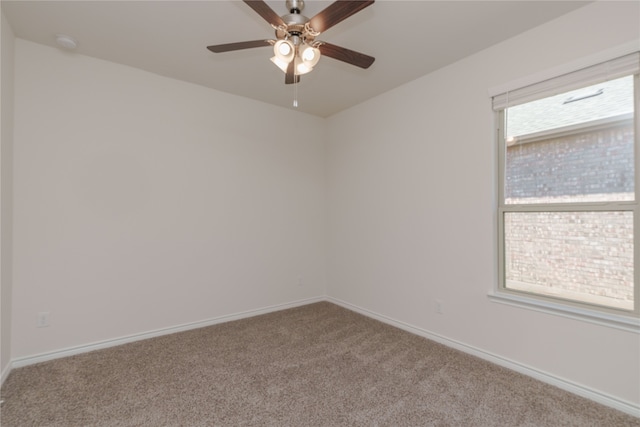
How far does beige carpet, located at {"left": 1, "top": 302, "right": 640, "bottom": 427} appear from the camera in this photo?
5.89ft

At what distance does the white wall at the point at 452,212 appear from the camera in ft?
6.50

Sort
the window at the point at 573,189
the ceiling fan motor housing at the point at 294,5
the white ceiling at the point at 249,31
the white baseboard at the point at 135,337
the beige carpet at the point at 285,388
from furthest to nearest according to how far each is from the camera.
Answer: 1. the white baseboard at the point at 135,337
2. the white ceiling at the point at 249,31
3. the window at the point at 573,189
4. the beige carpet at the point at 285,388
5. the ceiling fan motor housing at the point at 294,5

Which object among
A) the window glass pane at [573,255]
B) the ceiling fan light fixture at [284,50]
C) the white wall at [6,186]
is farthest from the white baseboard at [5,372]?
the window glass pane at [573,255]

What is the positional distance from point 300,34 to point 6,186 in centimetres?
245

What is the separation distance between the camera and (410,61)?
8.93ft

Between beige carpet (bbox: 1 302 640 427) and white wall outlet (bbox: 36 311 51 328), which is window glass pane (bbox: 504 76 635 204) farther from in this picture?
white wall outlet (bbox: 36 311 51 328)

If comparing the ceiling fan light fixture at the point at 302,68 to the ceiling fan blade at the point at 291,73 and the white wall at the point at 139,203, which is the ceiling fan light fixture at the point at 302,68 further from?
the white wall at the point at 139,203

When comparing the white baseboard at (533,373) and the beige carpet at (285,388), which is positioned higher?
the white baseboard at (533,373)

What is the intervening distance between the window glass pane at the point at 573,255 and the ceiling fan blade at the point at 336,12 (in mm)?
1997

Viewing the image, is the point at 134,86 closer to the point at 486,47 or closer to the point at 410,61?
the point at 410,61

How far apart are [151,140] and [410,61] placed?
2.65m

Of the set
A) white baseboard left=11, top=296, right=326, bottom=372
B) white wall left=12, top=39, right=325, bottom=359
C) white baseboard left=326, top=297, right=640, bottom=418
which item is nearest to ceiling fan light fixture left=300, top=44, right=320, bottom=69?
white wall left=12, top=39, right=325, bottom=359

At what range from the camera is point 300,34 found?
1.73 m

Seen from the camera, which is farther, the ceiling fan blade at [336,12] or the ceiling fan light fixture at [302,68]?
the ceiling fan light fixture at [302,68]
